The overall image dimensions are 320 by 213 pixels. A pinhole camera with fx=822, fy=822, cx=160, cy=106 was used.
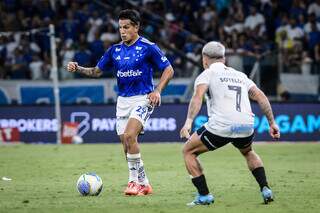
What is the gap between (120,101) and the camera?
1247 cm

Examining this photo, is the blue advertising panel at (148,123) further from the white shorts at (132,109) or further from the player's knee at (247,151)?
the player's knee at (247,151)

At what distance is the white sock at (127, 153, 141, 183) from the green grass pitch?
0.35 meters

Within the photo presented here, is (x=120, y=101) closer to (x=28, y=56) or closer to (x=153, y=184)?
(x=153, y=184)

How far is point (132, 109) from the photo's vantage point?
40.4 feet

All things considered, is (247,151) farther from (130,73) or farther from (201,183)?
(130,73)

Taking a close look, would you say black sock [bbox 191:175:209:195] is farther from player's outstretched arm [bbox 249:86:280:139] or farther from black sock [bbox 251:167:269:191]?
player's outstretched arm [bbox 249:86:280:139]

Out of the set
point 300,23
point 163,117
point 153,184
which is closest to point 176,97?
point 163,117

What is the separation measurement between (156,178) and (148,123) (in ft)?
34.0

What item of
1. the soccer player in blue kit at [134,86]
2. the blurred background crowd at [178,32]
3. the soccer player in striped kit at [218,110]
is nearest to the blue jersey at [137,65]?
the soccer player in blue kit at [134,86]

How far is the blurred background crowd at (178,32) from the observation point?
25.3 m

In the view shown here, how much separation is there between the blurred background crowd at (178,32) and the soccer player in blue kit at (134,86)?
1246 cm

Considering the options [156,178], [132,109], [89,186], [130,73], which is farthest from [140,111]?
[156,178]

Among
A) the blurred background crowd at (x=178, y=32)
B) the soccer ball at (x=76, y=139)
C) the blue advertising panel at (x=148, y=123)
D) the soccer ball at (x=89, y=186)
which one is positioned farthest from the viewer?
the blurred background crowd at (x=178, y=32)

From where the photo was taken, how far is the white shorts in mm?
12281
